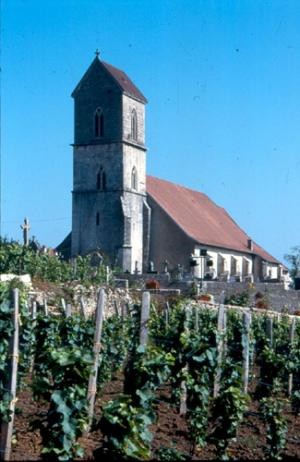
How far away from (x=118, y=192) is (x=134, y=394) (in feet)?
166

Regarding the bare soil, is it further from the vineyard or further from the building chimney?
the building chimney

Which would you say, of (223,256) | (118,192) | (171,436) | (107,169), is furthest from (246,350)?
(223,256)

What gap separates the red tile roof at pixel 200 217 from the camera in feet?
215

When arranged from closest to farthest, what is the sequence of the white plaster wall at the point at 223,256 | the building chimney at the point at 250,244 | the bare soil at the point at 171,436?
the bare soil at the point at 171,436
the white plaster wall at the point at 223,256
the building chimney at the point at 250,244

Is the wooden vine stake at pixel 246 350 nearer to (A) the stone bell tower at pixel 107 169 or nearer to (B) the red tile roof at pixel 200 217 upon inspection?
(A) the stone bell tower at pixel 107 169

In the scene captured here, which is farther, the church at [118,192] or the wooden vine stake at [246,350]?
the church at [118,192]

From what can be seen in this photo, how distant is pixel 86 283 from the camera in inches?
1289

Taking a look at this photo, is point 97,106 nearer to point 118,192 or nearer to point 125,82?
point 125,82

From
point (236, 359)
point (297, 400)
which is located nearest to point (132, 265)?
point (236, 359)

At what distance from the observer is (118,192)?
6125 cm

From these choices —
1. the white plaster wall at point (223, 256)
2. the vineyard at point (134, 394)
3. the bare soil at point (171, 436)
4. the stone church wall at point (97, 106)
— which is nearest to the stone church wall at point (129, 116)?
the stone church wall at point (97, 106)

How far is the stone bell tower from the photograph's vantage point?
60.8m

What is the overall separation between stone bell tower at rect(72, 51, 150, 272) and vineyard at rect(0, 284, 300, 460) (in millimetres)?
40051

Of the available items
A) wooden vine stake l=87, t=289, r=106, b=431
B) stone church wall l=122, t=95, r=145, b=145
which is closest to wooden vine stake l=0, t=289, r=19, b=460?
wooden vine stake l=87, t=289, r=106, b=431
